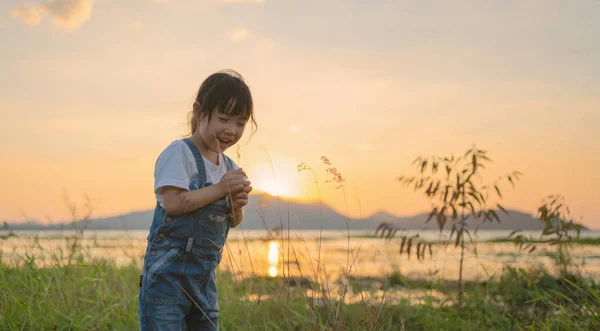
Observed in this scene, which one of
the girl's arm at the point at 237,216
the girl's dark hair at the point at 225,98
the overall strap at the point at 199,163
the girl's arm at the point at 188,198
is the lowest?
the girl's arm at the point at 237,216

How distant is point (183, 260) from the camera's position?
2598 mm

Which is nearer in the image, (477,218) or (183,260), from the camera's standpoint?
(183,260)

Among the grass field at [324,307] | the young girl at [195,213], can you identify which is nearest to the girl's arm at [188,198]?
the young girl at [195,213]

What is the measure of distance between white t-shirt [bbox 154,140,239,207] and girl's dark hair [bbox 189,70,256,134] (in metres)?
0.21

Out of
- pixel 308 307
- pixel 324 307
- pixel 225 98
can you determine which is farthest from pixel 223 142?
pixel 324 307

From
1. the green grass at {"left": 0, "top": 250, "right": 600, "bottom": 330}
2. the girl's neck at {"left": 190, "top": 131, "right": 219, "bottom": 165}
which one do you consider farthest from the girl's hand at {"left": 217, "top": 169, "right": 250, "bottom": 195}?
the green grass at {"left": 0, "top": 250, "right": 600, "bottom": 330}

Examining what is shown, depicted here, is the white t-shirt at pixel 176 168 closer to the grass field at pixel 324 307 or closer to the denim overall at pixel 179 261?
the denim overall at pixel 179 261

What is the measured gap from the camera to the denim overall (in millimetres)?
2570

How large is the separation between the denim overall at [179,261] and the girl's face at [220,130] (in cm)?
8

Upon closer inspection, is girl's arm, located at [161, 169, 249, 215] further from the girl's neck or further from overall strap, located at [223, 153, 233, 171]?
overall strap, located at [223, 153, 233, 171]

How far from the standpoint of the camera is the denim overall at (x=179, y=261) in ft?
8.43

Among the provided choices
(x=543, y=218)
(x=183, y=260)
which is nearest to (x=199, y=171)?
(x=183, y=260)

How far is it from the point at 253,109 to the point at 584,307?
273cm

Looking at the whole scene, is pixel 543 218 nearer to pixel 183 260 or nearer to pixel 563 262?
pixel 563 262
